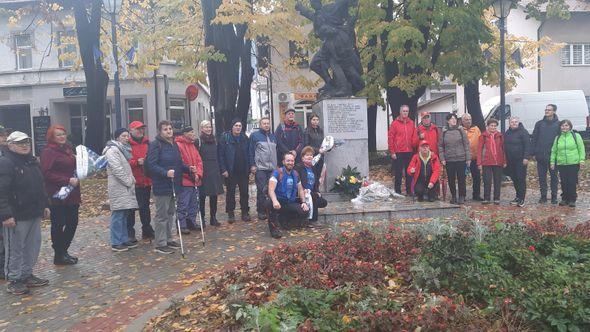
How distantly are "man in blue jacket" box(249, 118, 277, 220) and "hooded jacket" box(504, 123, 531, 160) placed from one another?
15.4 feet

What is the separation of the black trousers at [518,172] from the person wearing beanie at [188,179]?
20.3 ft

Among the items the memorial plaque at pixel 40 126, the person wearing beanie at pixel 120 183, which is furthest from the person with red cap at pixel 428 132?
the memorial plaque at pixel 40 126

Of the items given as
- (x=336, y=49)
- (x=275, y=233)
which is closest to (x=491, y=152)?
(x=336, y=49)

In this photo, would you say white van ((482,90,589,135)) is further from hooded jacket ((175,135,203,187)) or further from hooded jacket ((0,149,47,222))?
hooded jacket ((0,149,47,222))

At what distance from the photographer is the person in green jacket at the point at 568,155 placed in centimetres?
1092

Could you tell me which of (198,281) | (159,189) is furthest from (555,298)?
(159,189)

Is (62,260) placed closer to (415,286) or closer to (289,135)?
(289,135)

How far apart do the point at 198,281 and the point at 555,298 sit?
3987 mm

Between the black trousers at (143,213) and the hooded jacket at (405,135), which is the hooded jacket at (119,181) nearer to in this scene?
the black trousers at (143,213)

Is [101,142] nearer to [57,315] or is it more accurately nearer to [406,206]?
[406,206]

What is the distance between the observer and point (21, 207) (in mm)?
6770

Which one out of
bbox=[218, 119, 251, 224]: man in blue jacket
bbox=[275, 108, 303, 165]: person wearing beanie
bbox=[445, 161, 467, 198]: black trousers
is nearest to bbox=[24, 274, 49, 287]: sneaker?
bbox=[218, 119, 251, 224]: man in blue jacket

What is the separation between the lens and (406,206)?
33.8ft

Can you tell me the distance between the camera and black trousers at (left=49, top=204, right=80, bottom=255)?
8.04 m
